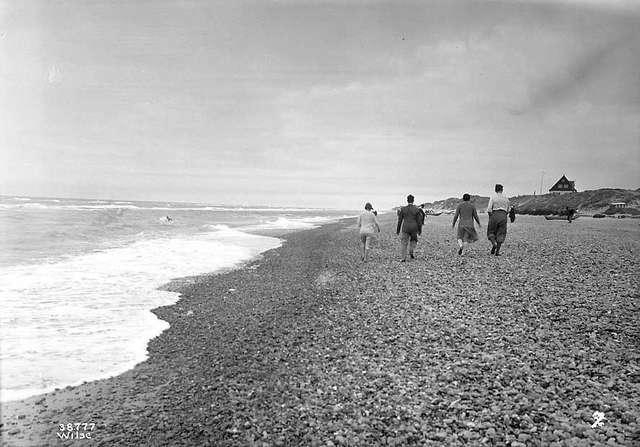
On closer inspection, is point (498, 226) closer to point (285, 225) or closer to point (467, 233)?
point (467, 233)

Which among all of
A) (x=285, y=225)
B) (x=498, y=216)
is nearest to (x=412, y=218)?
(x=498, y=216)

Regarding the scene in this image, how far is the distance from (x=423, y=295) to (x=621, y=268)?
274 inches

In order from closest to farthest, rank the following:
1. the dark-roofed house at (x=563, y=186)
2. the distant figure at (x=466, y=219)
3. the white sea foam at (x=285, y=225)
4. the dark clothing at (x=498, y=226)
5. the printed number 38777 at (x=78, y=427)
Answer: the printed number 38777 at (x=78, y=427) < the dark clothing at (x=498, y=226) < the distant figure at (x=466, y=219) < the white sea foam at (x=285, y=225) < the dark-roofed house at (x=563, y=186)

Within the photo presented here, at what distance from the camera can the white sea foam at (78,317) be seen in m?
7.07

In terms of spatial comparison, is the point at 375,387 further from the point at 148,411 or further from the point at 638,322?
the point at 638,322

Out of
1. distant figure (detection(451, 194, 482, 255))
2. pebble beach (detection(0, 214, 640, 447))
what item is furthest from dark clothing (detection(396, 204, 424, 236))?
pebble beach (detection(0, 214, 640, 447))

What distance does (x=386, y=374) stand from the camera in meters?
6.20

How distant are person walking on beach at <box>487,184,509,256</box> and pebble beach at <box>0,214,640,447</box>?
13.4ft

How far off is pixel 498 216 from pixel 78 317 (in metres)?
14.3

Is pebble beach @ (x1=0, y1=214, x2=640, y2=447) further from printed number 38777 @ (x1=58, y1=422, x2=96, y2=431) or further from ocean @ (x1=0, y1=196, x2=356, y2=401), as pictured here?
ocean @ (x1=0, y1=196, x2=356, y2=401)

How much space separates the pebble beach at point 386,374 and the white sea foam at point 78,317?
1.67ft

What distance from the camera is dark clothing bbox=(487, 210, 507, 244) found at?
50.5 feet

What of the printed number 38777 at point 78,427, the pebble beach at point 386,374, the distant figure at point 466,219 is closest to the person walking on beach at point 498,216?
the distant figure at point 466,219

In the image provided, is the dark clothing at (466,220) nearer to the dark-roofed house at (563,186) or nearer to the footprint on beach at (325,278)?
the footprint on beach at (325,278)
